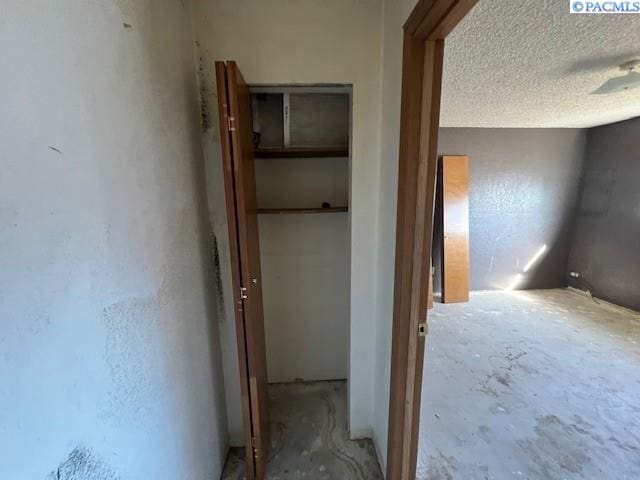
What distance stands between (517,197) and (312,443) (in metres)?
4.32

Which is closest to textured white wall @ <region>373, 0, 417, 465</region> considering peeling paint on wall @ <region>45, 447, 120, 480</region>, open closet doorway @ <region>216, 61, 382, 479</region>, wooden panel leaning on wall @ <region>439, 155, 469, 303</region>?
open closet doorway @ <region>216, 61, 382, 479</region>

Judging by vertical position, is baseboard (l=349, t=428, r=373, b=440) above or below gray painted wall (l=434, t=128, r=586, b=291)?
below

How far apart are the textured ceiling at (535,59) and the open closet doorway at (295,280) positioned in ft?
2.84

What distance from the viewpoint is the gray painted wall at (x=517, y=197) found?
165 inches

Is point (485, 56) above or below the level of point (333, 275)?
above

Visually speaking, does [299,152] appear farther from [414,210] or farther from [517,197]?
[517,197]

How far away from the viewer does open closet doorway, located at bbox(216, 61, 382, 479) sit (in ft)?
4.90

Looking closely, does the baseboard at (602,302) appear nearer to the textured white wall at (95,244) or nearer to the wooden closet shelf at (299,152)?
the wooden closet shelf at (299,152)

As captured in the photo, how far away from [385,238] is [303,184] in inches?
34.0

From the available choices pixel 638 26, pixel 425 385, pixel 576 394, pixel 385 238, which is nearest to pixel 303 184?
pixel 385 238

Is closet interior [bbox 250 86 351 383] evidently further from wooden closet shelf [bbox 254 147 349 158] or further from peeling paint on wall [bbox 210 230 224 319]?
peeling paint on wall [bbox 210 230 224 319]

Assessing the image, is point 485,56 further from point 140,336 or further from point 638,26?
point 140,336

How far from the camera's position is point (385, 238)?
1.50 meters

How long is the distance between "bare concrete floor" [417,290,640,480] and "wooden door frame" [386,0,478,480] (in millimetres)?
598
